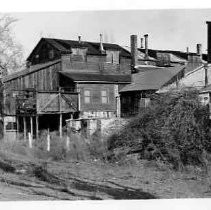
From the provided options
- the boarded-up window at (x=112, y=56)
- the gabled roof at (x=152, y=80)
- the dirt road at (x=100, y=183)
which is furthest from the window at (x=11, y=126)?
the dirt road at (x=100, y=183)

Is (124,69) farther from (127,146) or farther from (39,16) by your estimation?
(39,16)

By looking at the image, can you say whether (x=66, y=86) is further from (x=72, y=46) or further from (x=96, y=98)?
(x=72, y=46)

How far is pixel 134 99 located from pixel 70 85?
5.34m

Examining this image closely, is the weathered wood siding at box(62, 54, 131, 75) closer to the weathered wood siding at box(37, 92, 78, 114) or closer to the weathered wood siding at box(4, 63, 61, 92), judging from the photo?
the weathered wood siding at box(4, 63, 61, 92)

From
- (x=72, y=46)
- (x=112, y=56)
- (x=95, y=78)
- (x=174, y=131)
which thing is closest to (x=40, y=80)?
(x=72, y=46)

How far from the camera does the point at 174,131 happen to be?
813 inches

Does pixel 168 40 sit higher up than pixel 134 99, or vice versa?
pixel 168 40

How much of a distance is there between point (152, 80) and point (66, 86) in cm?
695

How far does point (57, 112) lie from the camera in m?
31.2

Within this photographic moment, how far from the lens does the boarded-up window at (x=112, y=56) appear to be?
39719 millimetres

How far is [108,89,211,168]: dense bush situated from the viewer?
1988 cm

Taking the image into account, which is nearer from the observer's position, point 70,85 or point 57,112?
point 57,112

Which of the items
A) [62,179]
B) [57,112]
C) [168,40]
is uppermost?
[168,40]
